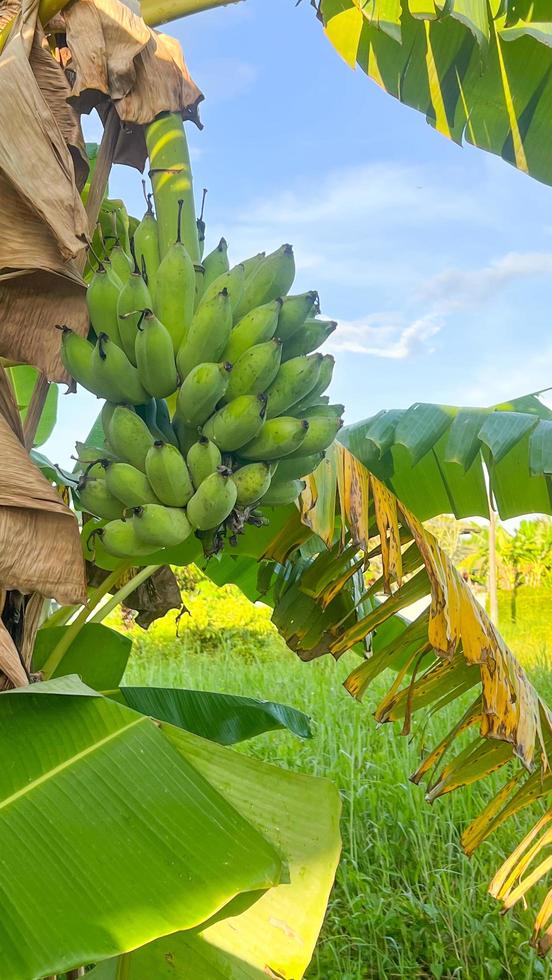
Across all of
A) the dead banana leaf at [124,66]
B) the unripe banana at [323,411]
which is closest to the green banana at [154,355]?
the unripe banana at [323,411]

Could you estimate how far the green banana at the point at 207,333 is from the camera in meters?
0.92

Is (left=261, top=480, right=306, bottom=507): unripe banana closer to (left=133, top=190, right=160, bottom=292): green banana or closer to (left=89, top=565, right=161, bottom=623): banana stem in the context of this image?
(left=133, top=190, right=160, bottom=292): green banana

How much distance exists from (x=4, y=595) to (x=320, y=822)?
556 millimetres

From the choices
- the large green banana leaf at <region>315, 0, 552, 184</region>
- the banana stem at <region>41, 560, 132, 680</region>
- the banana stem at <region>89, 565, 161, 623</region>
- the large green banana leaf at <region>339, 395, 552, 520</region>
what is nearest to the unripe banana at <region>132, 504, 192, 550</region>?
the banana stem at <region>41, 560, 132, 680</region>

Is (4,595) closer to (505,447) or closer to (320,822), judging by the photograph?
(320,822)

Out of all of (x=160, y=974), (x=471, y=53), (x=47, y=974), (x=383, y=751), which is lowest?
(x=383, y=751)

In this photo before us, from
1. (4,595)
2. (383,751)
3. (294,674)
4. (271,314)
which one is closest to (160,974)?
(4,595)

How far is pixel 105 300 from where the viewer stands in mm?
979

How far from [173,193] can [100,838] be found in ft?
2.62

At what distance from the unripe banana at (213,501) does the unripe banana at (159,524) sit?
16mm

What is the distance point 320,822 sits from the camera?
108 centimetres

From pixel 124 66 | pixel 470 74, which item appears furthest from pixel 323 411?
pixel 470 74

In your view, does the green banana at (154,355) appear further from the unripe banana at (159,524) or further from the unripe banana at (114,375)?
the unripe banana at (159,524)

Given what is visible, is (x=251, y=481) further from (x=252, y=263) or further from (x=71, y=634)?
(x=71, y=634)
